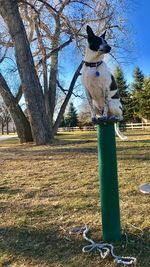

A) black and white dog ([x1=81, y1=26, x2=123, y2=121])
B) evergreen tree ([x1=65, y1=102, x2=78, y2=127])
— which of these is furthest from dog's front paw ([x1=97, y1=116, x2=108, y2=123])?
evergreen tree ([x1=65, y1=102, x2=78, y2=127])

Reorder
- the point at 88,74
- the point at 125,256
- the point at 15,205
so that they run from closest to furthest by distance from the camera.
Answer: the point at 125,256, the point at 88,74, the point at 15,205

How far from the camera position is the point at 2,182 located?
5957mm

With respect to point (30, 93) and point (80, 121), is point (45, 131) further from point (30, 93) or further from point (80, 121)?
point (80, 121)

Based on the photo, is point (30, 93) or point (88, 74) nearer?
point (88, 74)

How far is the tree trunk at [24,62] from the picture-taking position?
1089cm

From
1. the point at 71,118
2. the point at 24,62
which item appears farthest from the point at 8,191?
the point at 71,118

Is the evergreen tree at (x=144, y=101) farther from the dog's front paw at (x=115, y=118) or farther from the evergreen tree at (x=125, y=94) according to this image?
the dog's front paw at (x=115, y=118)

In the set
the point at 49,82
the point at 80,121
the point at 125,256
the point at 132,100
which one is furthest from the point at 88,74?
the point at 80,121

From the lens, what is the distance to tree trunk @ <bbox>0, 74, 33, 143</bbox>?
12.7 m

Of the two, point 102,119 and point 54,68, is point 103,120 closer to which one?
point 102,119

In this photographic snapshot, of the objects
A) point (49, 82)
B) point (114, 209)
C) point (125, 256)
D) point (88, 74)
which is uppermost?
point (49, 82)

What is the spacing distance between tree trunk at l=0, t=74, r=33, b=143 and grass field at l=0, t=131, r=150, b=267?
18.2 ft

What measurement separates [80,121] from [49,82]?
144ft

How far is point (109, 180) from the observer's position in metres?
3.27
